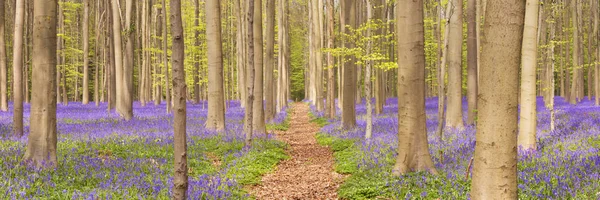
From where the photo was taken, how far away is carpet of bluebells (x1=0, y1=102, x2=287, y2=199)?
6098 mm

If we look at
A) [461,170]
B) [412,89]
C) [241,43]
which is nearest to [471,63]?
[412,89]

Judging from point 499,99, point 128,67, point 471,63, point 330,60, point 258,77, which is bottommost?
point 499,99

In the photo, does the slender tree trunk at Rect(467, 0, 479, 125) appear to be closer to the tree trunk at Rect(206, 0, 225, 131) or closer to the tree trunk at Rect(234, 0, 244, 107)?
the tree trunk at Rect(206, 0, 225, 131)

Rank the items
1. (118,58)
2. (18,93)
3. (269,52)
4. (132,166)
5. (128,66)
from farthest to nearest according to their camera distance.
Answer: (128,66)
(269,52)
(118,58)
(18,93)
(132,166)

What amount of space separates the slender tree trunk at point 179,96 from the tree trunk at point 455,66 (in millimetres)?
11078

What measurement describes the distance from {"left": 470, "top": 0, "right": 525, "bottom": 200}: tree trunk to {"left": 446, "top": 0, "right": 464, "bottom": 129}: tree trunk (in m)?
10.9

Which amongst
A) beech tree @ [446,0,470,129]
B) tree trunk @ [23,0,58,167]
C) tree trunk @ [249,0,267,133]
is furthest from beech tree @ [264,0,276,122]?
tree trunk @ [23,0,58,167]

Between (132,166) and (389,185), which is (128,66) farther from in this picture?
(389,185)

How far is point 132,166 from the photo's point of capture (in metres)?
8.23

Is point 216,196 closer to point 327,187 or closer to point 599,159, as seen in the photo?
point 327,187

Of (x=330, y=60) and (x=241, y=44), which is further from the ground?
(x=241, y=44)

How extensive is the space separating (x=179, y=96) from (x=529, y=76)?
6910 mm

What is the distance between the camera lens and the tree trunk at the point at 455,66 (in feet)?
47.2

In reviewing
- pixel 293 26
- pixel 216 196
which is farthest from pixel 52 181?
pixel 293 26
